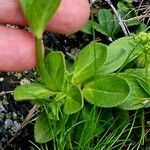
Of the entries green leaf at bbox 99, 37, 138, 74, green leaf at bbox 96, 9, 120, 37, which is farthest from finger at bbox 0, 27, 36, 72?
green leaf at bbox 96, 9, 120, 37

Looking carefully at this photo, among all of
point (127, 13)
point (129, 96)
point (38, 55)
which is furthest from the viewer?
point (127, 13)

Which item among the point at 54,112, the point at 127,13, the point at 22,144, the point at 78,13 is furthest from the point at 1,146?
the point at 127,13

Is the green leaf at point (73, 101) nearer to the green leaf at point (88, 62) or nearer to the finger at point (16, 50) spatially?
the green leaf at point (88, 62)

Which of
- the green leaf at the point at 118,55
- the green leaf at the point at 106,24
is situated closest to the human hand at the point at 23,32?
the green leaf at the point at 118,55

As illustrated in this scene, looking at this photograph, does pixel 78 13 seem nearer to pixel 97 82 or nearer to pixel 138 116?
pixel 97 82

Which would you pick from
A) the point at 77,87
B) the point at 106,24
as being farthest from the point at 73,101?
the point at 106,24

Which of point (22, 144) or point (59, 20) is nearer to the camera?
point (59, 20)

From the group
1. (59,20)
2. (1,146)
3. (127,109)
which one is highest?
(59,20)

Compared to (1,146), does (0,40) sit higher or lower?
higher
